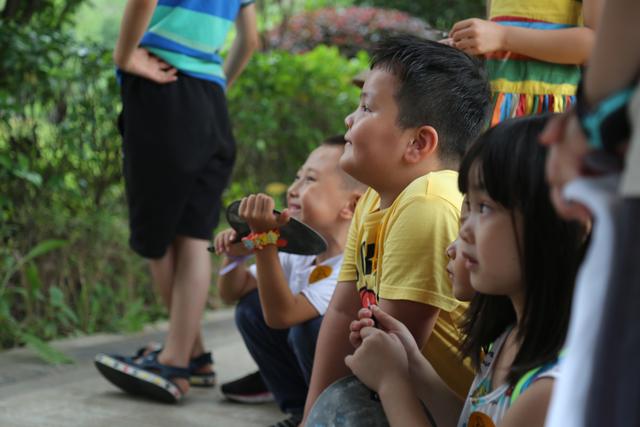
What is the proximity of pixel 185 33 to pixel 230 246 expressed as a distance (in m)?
1.04

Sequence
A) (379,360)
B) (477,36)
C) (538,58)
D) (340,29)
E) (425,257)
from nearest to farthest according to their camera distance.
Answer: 1. (379,360)
2. (425,257)
3. (477,36)
4. (538,58)
5. (340,29)

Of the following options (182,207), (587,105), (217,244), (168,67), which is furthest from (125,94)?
(587,105)

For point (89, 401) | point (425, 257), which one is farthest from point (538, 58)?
point (89, 401)

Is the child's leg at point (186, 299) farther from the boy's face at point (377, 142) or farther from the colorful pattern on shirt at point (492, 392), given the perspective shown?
the colorful pattern on shirt at point (492, 392)

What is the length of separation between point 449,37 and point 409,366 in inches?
41.6

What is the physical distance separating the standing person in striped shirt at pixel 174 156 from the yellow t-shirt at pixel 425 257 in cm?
128

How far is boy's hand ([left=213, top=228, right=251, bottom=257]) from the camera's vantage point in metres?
2.78

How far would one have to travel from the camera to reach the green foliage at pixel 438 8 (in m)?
13.4

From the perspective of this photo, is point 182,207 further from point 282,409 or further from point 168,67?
point 282,409

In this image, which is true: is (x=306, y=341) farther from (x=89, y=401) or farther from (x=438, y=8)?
(x=438, y=8)

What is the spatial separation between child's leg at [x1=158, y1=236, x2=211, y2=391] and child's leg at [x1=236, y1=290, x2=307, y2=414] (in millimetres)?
419

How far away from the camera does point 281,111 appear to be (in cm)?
591

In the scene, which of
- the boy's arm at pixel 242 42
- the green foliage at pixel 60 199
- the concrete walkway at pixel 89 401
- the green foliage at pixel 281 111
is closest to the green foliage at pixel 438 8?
the green foliage at pixel 281 111

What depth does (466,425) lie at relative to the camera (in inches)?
72.0
